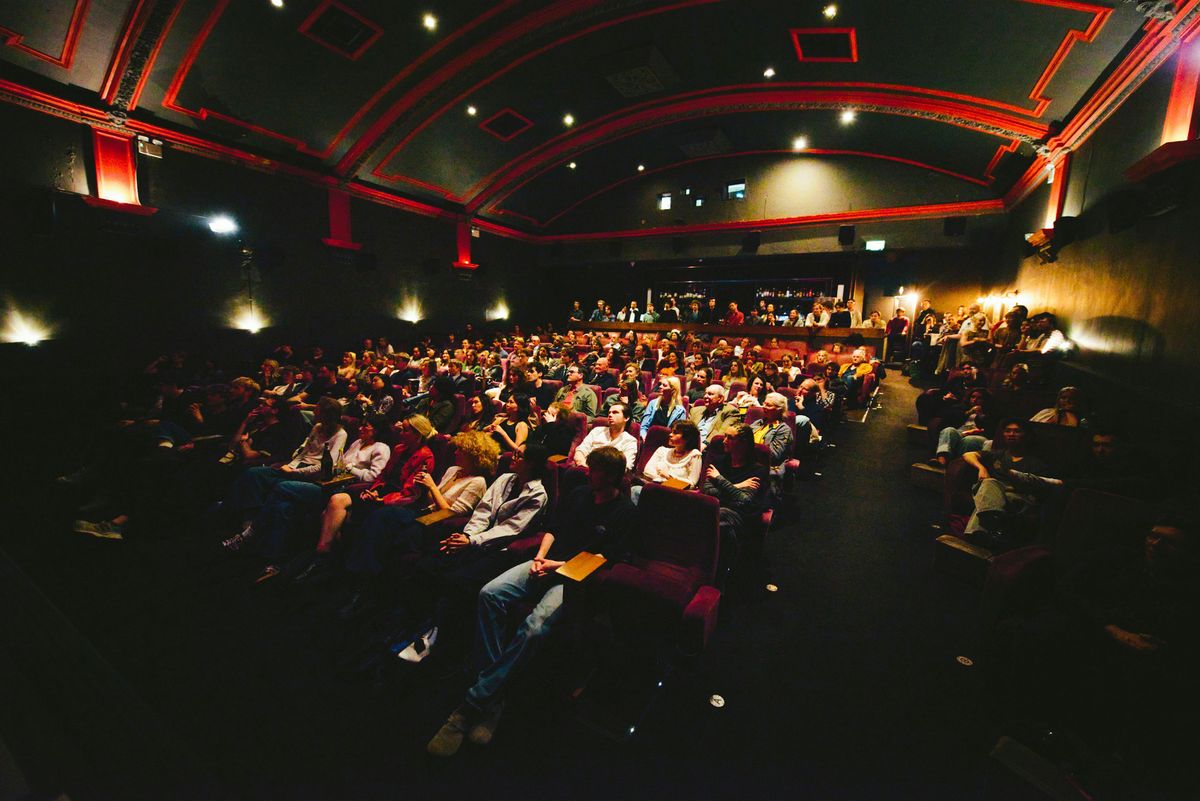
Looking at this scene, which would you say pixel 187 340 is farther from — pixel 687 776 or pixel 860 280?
pixel 860 280

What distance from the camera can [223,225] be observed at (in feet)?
25.3

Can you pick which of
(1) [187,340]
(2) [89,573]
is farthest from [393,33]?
(2) [89,573]

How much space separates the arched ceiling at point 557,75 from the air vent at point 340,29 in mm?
27

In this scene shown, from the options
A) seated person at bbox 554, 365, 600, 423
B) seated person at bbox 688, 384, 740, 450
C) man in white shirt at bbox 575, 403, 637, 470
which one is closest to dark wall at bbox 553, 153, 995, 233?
seated person at bbox 688, 384, 740, 450

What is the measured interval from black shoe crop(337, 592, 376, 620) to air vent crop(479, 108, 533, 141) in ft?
30.2

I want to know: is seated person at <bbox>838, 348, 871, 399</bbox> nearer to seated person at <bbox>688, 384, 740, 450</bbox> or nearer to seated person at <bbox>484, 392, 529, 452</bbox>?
seated person at <bbox>688, 384, 740, 450</bbox>

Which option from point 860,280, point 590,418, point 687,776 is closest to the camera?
point 687,776

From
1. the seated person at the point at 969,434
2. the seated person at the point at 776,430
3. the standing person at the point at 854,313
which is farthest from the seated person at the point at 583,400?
the standing person at the point at 854,313

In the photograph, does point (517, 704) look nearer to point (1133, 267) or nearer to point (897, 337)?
point (1133, 267)

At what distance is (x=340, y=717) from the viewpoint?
1.89 m

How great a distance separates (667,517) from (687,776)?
997 millimetres

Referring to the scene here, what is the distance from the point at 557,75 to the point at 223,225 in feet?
20.6

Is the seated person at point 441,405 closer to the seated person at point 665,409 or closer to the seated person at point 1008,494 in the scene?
the seated person at point 665,409

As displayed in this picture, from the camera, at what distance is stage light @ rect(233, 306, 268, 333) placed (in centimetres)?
805
